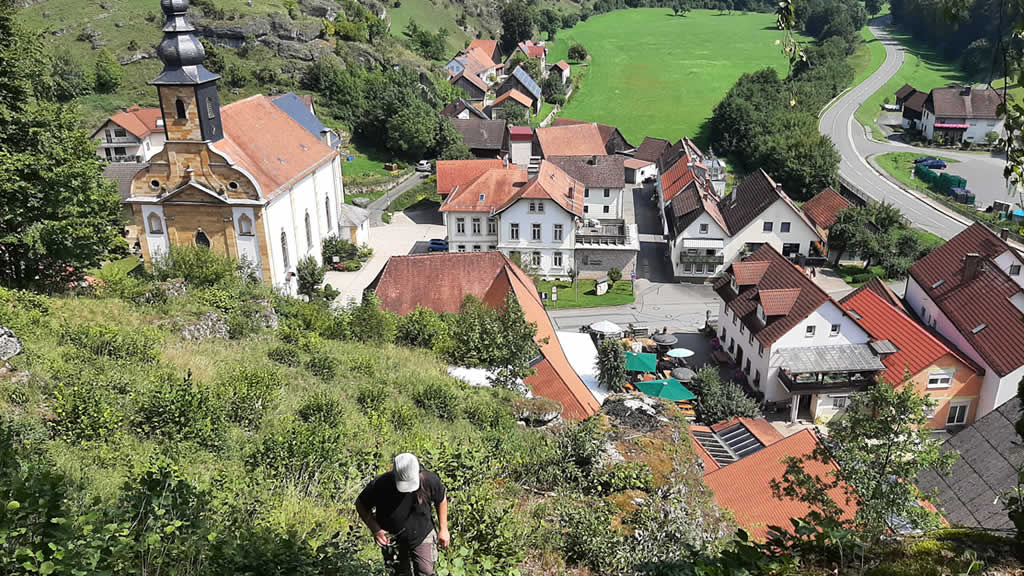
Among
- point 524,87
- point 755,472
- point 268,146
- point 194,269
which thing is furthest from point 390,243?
point 524,87

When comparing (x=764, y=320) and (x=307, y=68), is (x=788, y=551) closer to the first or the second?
(x=764, y=320)

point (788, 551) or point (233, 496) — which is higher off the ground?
point (788, 551)

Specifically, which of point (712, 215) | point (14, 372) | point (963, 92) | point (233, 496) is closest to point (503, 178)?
point (712, 215)

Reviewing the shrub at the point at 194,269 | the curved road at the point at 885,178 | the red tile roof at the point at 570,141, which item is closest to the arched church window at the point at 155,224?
the shrub at the point at 194,269

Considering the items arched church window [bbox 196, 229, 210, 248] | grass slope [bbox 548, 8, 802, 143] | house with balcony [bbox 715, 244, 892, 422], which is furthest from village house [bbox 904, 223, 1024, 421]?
grass slope [bbox 548, 8, 802, 143]

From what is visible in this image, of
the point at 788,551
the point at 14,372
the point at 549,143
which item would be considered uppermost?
the point at 788,551

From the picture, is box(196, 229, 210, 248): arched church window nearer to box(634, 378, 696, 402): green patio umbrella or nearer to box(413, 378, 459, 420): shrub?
box(634, 378, 696, 402): green patio umbrella
